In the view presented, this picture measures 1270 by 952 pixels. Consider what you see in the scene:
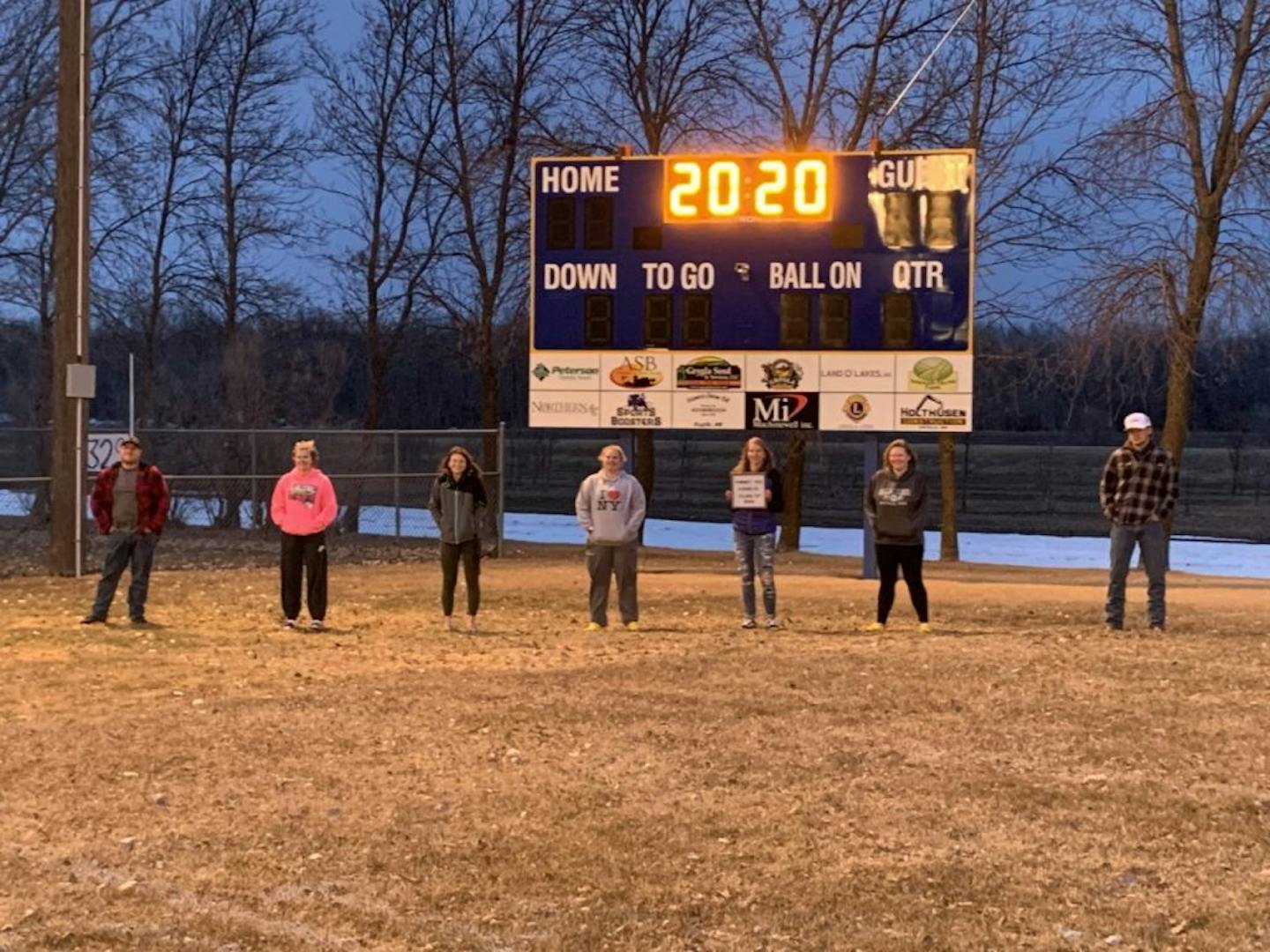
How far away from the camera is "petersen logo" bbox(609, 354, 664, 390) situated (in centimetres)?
1808

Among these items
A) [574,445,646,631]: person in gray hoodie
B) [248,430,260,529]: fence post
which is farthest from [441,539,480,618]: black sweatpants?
[248,430,260,529]: fence post

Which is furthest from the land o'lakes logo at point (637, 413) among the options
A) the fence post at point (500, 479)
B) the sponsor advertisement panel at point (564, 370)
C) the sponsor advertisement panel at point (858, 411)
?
the fence post at point (500, 479)

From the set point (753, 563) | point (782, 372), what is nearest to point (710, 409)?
point (782, 372)

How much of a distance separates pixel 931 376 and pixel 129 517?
387 inches

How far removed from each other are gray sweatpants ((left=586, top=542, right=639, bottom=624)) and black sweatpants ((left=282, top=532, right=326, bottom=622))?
2479 millimetres

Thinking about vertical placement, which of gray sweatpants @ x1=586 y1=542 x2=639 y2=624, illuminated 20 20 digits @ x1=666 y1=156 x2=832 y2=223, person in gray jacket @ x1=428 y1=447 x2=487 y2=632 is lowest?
gray sweatpants @ x1=586 y1=542 x2=639 y2=624

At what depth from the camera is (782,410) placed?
1792 cm

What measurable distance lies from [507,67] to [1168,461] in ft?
66.8

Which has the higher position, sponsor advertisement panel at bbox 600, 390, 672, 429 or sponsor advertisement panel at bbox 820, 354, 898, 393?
sponsor advertisement panel at bbox 820, 354, 898, 393

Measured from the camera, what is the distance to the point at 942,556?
27.5m

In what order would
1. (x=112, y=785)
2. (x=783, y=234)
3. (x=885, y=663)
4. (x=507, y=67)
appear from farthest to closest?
(x=507, y=67)
(x=783, y=234)
(x=885, y=663)
(x=112, y=785)

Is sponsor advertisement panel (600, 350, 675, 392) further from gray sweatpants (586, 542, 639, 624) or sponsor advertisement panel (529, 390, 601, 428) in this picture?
gray sweatpants (586, 542, 639, 624)

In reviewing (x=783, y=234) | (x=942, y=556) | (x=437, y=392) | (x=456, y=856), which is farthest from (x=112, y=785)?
(x=437, y=392)

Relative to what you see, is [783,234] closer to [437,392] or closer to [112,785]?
[112,785]
